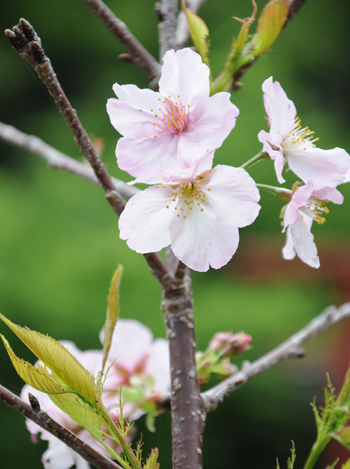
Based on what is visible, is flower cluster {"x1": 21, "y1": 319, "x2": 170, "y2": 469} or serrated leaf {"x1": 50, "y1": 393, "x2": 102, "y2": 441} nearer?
serrated leaf {"x1": 50, "y1": 393, "x2": 102, "y2": 441}

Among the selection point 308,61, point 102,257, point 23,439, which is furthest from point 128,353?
point 308,61

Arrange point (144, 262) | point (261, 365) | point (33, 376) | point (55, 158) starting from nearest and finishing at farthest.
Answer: point (33, 376), point (261, 365), point (55, 158), point (144, 262)

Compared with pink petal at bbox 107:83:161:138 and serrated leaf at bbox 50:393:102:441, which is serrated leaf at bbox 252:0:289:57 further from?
serrated leaf at bbox 50:393:102:441

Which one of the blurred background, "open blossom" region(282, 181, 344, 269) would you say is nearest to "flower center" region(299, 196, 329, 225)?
"open blossom" region(282, 181, 344, 269)

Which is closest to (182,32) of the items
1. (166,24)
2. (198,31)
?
(166,24)

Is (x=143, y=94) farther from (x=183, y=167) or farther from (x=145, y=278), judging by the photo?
(x=145, y=278)

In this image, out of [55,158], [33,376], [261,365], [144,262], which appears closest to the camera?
[33,376]

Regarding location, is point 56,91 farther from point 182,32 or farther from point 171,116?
point 182,32

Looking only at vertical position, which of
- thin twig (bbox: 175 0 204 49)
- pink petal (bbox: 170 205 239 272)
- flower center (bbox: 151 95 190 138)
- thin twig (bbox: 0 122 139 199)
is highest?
thin twig (bbox: 175 0 204 49)
